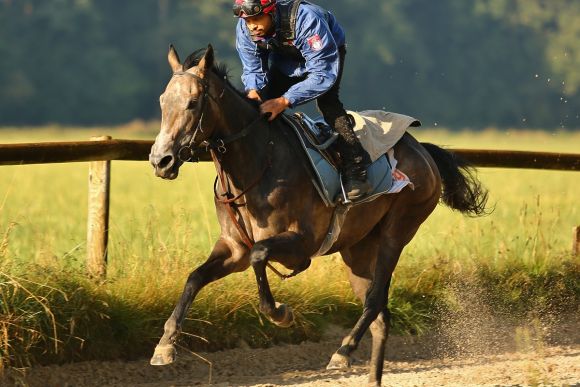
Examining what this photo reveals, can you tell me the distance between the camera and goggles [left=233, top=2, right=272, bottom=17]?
6.09m

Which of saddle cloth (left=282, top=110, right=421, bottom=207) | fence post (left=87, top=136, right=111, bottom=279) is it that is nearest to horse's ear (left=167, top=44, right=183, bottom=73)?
saddle cloth (left=282, top=110, right=421, bottom=207)

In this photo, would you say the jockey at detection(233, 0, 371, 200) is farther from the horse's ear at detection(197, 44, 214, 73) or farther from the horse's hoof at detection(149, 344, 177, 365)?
the horse's hoof at detection(149, 344, 177, 365)

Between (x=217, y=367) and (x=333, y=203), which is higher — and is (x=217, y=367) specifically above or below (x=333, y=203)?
below

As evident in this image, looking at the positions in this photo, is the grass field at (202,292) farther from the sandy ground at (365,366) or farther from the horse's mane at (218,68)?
the horse's mane at (218,68)

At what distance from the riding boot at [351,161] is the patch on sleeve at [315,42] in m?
0.52

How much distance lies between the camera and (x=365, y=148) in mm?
6871

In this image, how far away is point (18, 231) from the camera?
44.4 ft

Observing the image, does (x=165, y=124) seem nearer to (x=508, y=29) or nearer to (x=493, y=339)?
(x=493, y=339)

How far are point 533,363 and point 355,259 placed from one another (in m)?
1.54

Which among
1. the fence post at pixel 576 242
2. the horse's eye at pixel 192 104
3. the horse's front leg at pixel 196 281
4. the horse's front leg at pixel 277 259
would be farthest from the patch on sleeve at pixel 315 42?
the fence post at pixel 576 242

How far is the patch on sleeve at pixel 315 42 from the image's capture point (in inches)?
249

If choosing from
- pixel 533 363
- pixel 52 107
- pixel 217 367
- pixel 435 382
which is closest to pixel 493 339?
pixel 533 363

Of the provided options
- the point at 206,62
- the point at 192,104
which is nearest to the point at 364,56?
the point at 206,62

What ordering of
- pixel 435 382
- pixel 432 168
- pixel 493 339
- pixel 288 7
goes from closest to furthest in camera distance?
pixel 288 7
pixel 435 382
pixel 432 168
pixel 493 339
